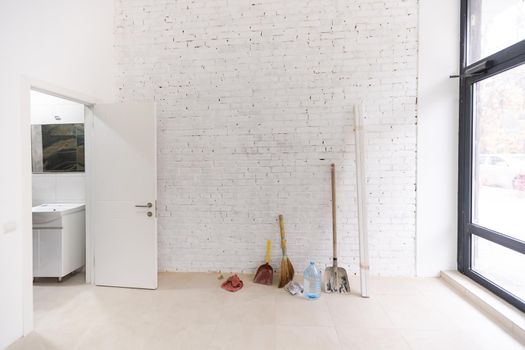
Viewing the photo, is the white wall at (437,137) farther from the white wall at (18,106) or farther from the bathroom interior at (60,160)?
the bathroom interior at (60,160)

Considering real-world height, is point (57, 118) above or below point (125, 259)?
above

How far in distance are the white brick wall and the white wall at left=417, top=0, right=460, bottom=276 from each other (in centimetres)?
12

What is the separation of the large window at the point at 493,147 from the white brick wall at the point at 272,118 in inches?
21.7

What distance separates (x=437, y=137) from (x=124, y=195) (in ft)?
12.0

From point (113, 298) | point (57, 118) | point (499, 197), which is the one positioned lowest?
point (113, 298)

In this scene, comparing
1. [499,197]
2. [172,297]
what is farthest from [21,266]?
[499,197]

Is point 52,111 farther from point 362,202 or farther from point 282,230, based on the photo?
point 362,202


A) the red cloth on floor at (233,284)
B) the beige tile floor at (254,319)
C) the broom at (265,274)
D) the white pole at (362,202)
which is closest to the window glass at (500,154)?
the beige tile floor at (254,319)

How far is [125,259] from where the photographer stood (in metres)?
2.99

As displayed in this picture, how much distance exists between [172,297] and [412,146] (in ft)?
10.3

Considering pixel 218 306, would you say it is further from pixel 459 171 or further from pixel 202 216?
pixel 459 171

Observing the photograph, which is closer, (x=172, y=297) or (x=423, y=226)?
(x=172, y=297)

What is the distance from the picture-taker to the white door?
2.94 meters

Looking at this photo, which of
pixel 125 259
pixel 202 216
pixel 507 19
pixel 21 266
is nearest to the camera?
pixel 21 266
